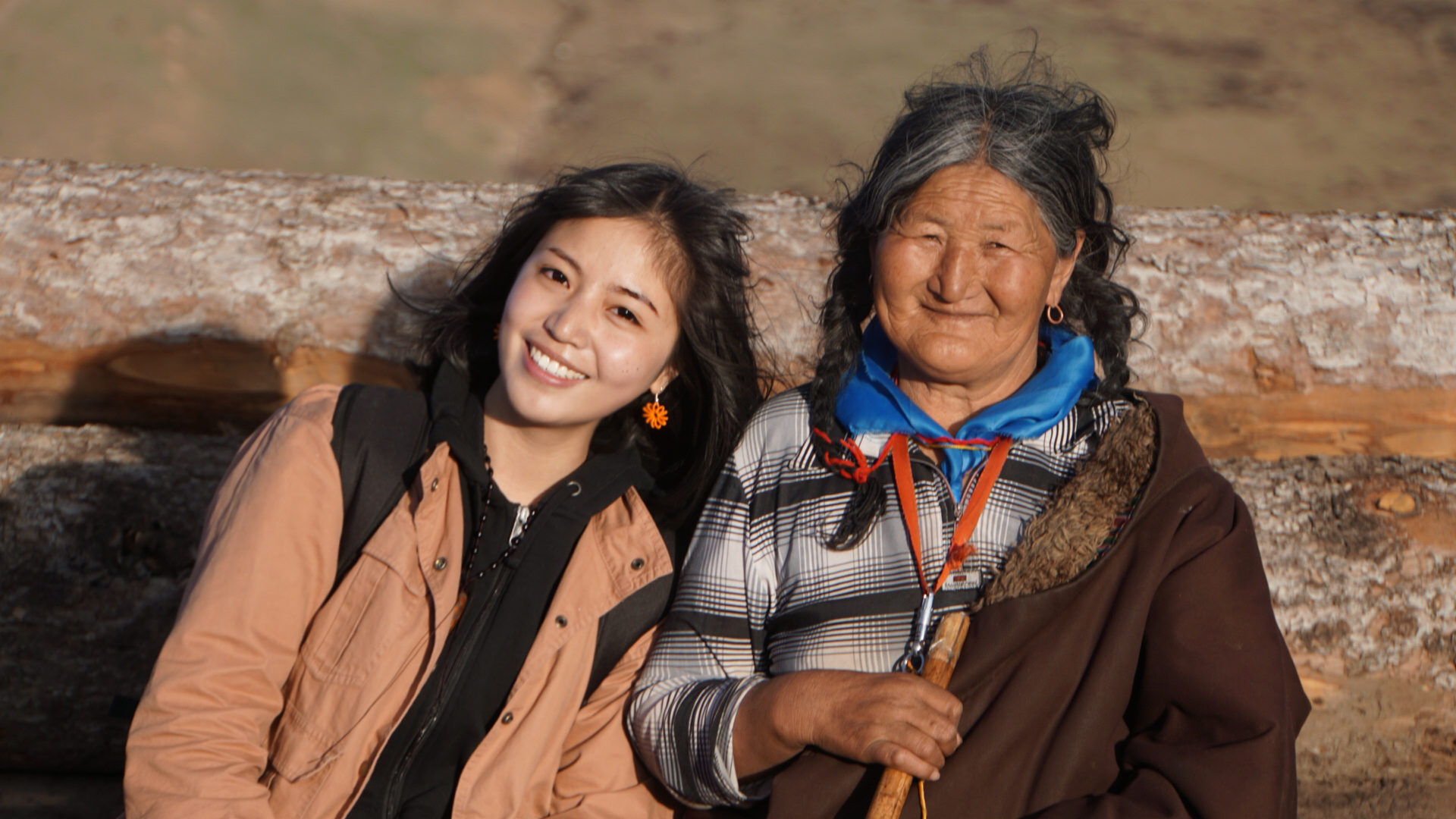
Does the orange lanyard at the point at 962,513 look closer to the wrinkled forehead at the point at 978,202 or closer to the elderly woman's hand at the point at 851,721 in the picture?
the elderly woman's hand at the point at 851,721

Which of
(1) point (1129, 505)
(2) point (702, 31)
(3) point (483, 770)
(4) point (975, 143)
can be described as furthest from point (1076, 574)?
(2) point (702, 31)

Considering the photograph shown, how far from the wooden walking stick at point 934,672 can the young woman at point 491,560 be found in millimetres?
584

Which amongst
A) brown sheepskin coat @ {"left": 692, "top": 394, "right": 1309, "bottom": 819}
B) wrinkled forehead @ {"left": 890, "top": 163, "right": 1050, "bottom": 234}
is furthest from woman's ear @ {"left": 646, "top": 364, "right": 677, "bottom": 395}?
brown sheepskin coat @ {"left": 692, "top": 394, "right": 1309, "bottom": 819}

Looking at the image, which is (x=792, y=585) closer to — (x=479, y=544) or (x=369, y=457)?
(x=479, y=544)

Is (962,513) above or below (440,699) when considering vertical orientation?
above

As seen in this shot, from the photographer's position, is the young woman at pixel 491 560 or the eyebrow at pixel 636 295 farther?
the eyebrow at pixel 636 295

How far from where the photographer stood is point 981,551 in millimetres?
2133

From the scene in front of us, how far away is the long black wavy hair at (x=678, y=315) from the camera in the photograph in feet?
7.91

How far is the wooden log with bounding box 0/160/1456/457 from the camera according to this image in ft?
10.9

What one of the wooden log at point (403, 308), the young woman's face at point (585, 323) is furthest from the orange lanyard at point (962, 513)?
the wooden log at point (403, 308)

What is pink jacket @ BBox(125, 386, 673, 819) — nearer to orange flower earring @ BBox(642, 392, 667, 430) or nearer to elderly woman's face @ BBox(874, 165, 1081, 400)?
orange flower earring @ BBox(642, 392, 667, 430)

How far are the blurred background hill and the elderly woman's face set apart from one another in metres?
5.43

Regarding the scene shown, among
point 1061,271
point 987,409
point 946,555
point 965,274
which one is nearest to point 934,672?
point 946,555

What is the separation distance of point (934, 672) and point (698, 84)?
381 inches
